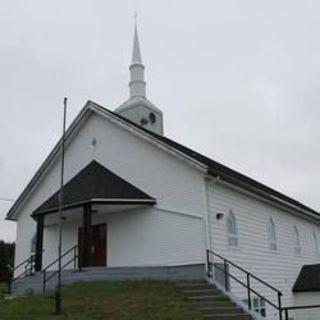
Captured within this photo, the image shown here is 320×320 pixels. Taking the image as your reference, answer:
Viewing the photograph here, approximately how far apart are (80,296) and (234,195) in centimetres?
803

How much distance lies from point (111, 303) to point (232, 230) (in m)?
7.38

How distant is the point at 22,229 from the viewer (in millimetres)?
23844

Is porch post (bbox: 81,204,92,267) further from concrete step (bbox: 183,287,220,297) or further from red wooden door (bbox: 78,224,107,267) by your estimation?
→ concrete step (bbox: 183,287,220,297)

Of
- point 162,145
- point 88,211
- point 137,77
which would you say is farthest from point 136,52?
point 88,211

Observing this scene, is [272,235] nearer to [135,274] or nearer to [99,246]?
[99,246]

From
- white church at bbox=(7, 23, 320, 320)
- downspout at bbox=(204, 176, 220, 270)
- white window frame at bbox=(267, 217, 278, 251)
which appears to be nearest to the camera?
downspout at bbox=(204, 176, 220, 270)

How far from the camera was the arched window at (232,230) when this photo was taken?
1864 centimetres

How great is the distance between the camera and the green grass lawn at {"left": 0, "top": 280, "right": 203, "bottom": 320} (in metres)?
11.7

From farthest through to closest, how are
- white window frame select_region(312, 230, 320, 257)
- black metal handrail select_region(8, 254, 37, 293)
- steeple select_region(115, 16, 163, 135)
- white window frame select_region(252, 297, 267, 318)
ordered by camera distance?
white window frame select_region(312, 230, 320, 257) → steeple select_region(115, 16, 163, 135) → black metal handrail select_region(8, 254, 37, 293) → white window frame select_region(252, 297, 267, 318)

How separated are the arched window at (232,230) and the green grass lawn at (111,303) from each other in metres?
4.53

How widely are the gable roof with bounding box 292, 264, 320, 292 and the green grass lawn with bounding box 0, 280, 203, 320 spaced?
11.3 metres

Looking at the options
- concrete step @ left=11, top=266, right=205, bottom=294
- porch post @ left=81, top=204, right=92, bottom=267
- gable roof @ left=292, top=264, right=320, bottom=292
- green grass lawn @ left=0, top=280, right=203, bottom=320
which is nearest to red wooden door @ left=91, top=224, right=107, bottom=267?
porch post @ left=81, top=204, right=92, bottom=267

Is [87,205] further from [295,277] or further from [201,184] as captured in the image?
[295,277]

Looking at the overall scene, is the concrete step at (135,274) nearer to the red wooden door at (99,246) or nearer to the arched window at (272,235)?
the red wooden door at (99,246)
